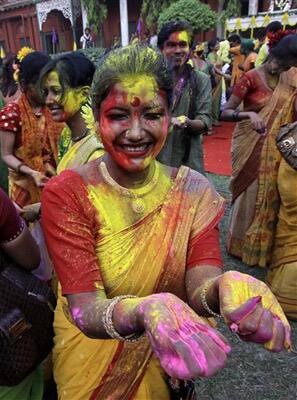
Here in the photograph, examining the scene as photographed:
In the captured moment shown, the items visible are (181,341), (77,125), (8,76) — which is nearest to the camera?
(181,341)

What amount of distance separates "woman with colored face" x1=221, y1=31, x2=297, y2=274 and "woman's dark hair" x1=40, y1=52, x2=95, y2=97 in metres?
1.51

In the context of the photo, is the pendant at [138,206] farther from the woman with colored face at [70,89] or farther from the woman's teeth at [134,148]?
the woman with colored face at [70,89]

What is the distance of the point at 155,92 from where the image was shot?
119 centimetres

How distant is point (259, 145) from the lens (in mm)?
3467

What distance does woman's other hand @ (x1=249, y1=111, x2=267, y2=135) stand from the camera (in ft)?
10.7

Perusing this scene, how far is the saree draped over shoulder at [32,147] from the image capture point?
299 cm

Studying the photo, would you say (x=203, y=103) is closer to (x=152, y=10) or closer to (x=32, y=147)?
(x=32, y=147)

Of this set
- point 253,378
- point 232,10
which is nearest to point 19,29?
point 232,10

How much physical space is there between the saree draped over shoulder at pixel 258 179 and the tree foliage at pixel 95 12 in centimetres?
2669

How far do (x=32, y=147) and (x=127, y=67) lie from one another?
204cm

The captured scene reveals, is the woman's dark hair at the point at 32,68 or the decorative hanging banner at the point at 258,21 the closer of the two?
the woman's dark hair at the point at 32,68

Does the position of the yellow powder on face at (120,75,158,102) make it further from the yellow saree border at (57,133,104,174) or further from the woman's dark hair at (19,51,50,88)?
the woman's dark hair at (19,51,50,88)

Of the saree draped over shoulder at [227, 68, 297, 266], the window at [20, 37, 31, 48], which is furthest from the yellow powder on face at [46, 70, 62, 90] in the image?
the window at [20, 37, 31, 48]

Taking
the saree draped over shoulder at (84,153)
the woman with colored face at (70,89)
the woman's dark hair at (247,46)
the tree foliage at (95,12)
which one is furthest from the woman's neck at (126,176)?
the tree foliage at (95,12)
